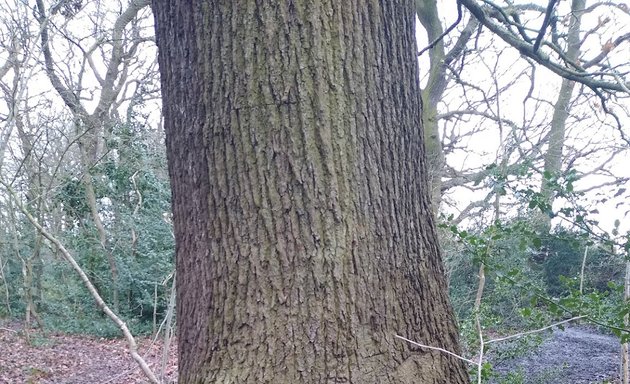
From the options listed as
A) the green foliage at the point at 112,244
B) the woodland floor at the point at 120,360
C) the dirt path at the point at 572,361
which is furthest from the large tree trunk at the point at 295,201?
the green foliage at the point at 112,244

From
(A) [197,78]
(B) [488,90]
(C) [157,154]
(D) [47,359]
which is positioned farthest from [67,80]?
(A) [197,78]

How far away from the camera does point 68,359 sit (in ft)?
30.0

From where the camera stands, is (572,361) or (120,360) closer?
(572,361)

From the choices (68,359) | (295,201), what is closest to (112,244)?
(68,359)

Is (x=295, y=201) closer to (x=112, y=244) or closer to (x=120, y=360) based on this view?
(x=120, y=360)

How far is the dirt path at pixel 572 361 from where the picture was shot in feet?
20.3

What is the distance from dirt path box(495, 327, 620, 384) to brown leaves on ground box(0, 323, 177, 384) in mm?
4080

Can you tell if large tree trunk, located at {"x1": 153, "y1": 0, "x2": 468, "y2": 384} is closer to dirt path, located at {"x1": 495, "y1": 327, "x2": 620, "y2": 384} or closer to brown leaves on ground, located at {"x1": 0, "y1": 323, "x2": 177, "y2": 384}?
dirt path, located at {"x1": 495, "y1": 327, "x2": 620, "y2": 384}

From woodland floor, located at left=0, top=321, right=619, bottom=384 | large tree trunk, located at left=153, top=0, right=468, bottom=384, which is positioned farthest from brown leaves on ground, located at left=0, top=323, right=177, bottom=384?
large tree trunk, located at left=153, top=0, right=468, bottom=384

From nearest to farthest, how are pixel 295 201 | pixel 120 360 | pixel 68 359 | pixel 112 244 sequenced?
pixel 295 201 < pixel 68 359 < pixel 120 360 < pixel 112 244

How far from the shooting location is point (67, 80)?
11.3 meters

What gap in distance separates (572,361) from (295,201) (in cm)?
703

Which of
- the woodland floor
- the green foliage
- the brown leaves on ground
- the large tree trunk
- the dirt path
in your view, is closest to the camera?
the large tree trunk

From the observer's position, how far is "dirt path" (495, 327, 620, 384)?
A: 20.3 feet
